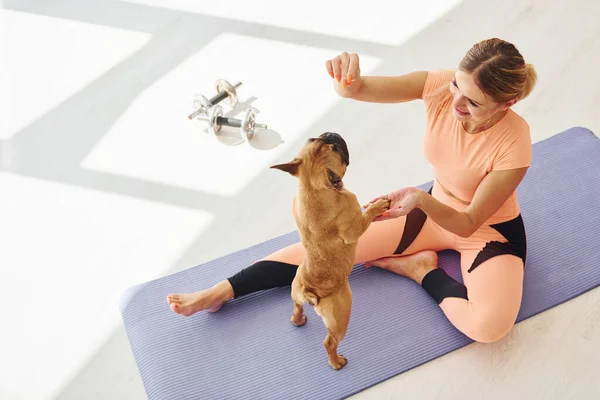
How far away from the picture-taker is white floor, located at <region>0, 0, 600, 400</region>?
1.97 meters

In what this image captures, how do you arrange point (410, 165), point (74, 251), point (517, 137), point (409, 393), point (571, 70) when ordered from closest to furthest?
point (517, 137)
point (409, 393)
point (74, 251)
point (410, 165)
point (571, 70)

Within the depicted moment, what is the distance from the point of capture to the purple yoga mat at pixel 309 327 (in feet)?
6.17

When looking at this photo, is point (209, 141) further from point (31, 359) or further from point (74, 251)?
point (31, 359)

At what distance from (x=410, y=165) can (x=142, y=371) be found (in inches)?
46.8

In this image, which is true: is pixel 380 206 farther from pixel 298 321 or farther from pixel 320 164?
pixel 298 321

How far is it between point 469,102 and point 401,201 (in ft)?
0.94

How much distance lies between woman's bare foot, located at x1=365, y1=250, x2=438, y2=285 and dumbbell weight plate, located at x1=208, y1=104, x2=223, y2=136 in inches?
34.4

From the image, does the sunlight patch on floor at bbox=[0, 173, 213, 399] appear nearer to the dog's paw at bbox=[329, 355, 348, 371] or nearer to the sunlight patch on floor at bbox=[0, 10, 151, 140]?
the sunlight patch on floor at bbox=[0, 10, 151, 140]

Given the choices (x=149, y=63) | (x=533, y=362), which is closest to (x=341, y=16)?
(x=149, y=63)

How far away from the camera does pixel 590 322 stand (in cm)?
200

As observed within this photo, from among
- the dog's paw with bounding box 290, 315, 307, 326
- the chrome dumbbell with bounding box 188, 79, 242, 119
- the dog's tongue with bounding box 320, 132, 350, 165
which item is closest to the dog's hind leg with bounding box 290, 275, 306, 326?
the dog's paw with bounding box 290, 315, 307, 326

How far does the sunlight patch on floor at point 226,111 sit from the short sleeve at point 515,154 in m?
1.02

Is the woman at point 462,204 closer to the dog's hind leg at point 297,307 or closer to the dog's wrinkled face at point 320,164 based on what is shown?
the dog's hind leg at point 297,307

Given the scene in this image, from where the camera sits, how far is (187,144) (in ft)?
8.57
